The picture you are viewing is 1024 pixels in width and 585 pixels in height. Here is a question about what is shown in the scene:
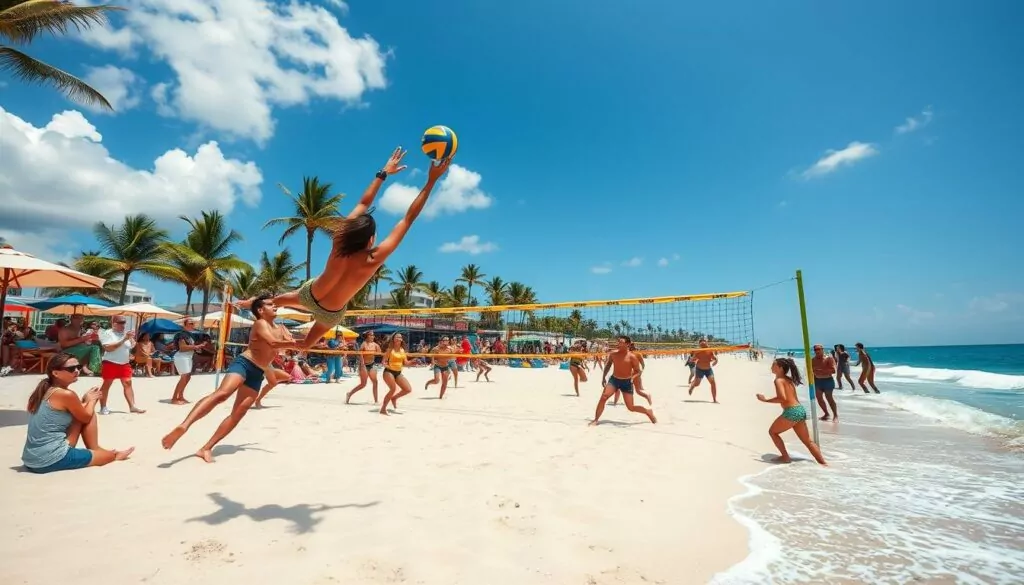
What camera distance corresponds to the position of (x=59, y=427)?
386 centimetres

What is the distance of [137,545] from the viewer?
8.43ft

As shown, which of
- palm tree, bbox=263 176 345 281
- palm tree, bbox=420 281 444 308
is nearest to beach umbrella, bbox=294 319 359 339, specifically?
palm tree, bbox=263 176 345 281

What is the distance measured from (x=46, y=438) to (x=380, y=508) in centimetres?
285

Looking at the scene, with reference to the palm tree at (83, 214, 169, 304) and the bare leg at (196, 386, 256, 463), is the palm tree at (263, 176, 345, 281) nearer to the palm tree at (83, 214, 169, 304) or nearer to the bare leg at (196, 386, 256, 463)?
the palm tree at (83, 214, 169, 304)

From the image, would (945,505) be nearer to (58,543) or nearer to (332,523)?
(332,523)

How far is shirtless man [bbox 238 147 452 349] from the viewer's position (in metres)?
3.00

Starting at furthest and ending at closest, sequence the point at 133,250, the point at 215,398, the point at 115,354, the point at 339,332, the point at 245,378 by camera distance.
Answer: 1. the point at 133,250
2. the point at 339,332
3. the point at 115,354
4. the point at 245,378
5. the point at 215,398

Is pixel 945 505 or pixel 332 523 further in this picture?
pixel 945 505

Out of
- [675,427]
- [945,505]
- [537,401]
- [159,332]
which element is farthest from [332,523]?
[159,332]

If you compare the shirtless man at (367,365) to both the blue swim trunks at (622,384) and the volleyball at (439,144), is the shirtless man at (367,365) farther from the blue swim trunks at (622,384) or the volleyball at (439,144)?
the volleyball at (439,144)

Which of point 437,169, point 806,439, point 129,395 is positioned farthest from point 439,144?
point 129,395

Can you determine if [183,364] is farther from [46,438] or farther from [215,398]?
[215,398]

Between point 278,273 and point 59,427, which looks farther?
point 278,273

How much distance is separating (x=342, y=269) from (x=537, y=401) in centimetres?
748
